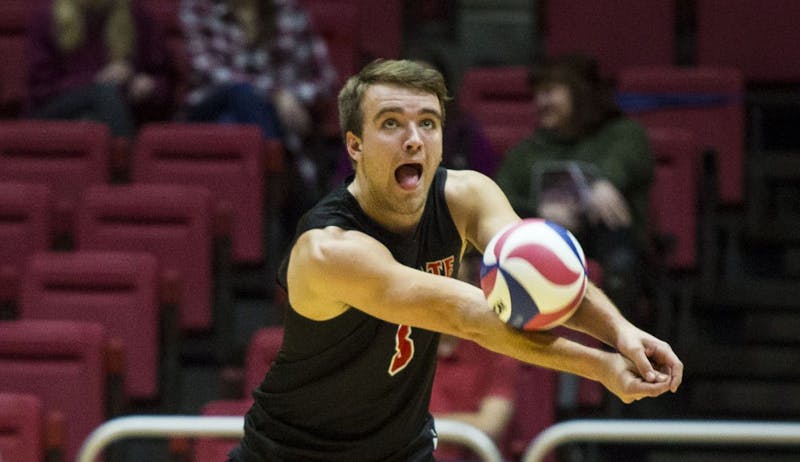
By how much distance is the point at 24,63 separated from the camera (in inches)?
281

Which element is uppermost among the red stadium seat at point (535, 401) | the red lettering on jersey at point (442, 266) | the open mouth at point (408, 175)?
the open mouth at point (408, 175)

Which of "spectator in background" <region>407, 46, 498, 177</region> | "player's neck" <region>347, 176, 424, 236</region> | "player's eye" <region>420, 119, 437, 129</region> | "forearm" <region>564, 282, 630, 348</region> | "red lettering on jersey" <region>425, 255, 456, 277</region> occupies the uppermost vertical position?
"player's eye" <region>420, 119, 437, 129</region>

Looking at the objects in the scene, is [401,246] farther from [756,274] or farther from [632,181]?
[756,274]

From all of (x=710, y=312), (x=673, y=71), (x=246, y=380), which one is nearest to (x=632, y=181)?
(x=710, y=312)

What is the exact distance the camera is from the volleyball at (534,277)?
273 cm

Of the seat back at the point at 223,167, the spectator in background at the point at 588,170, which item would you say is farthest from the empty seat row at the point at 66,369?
the spectator in background at the point at 588,170

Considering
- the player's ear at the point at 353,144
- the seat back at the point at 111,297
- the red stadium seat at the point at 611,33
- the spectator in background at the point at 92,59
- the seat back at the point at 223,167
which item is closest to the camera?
the player's ear at the point at 353,144

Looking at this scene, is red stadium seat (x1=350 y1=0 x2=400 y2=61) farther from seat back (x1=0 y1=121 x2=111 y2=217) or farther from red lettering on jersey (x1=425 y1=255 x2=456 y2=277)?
red lettering on jersey (x1=425 y1=255 x2=456 y2=277)

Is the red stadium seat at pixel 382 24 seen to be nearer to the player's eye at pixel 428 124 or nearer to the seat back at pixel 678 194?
the seat back at pixel 678 194

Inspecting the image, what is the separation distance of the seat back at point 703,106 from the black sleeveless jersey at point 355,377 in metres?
3.26

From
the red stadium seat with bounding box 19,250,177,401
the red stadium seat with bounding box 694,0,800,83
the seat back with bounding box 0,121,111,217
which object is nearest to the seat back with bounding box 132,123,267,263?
the seat back with bounding box 0,121,111,217

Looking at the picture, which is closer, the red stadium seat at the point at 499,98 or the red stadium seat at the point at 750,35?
the red stadium seat at the point at 499,98

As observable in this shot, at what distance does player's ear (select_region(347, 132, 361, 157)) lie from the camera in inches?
129

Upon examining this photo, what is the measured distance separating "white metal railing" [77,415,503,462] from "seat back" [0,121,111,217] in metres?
2.27
